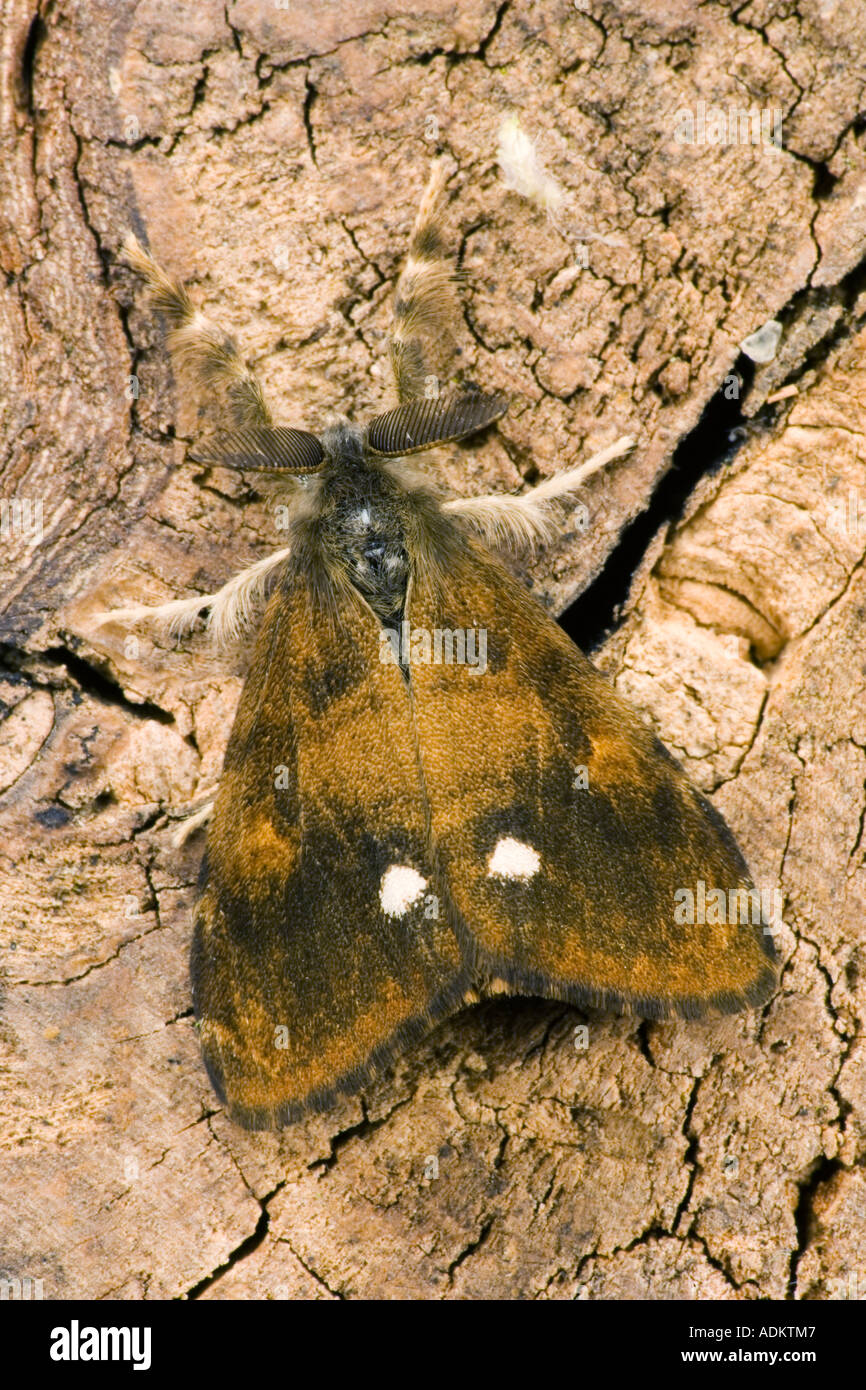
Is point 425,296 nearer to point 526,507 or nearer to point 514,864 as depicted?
point 526,507

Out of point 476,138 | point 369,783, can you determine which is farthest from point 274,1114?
point 476,138

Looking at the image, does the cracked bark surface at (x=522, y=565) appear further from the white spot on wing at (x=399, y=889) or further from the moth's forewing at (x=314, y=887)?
the white spot on wing at (x=399, y=889)

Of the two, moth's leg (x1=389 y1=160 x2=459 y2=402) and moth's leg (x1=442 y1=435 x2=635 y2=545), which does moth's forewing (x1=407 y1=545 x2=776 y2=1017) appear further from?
moth's leg (x1=389 y1=160 x2=459 y2=402)

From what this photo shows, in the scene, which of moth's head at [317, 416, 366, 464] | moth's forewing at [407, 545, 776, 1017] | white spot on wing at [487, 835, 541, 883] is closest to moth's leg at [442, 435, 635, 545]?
moth's forewing at [407, 545, 776, 1017]

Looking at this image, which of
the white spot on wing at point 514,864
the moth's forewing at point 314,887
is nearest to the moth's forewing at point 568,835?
the white spot on wing at point 514,864

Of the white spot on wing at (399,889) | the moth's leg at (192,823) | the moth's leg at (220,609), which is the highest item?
the moth's leg at (220,609)

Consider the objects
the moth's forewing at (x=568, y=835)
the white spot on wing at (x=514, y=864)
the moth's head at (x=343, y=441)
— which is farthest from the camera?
the moth's head at (x=343, y=441)

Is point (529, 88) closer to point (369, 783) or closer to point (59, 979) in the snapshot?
point (369, 783)

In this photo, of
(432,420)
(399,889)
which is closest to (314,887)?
(399,889)
